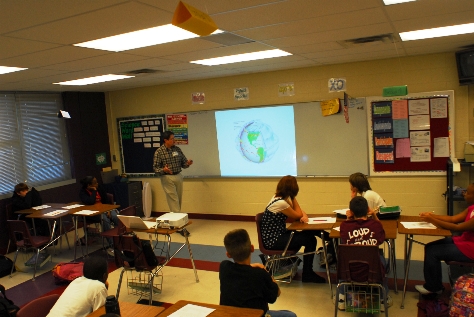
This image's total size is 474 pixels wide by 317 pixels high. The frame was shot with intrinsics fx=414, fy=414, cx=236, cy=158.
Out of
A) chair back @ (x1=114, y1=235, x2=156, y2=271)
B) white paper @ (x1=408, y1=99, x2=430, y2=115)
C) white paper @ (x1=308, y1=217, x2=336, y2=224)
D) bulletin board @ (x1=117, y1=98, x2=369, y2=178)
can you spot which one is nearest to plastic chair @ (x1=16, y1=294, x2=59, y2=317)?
chair back @ (x1=114, y1=235, x2=156, y2=271)

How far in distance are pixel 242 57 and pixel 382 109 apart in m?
2.37

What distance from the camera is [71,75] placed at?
5.28 metres

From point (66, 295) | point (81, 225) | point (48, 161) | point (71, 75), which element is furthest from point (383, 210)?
point (48, 161)

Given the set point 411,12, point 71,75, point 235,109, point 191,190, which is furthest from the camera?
point 191,190

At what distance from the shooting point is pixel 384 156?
6.15m

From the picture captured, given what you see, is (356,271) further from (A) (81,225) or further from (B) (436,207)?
(A) (81,225)

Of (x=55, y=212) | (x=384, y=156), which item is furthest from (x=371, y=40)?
(x=55, y=212)

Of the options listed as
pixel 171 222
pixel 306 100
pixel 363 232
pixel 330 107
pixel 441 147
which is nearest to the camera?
pixel 363 232

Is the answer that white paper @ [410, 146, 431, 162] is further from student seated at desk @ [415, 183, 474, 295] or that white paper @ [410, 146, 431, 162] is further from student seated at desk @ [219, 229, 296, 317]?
student seated at desk @ [219, 229, 296, 317]

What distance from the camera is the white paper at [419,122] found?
229 inches

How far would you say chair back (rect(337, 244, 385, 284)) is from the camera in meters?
3.37

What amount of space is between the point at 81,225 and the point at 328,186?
154 inches

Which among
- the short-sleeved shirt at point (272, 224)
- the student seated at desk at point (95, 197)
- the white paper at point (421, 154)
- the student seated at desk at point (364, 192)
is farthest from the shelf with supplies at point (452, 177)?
the student seated at desk at point (95, 197)

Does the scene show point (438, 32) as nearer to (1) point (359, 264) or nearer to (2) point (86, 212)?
(1) point (359, 264)
